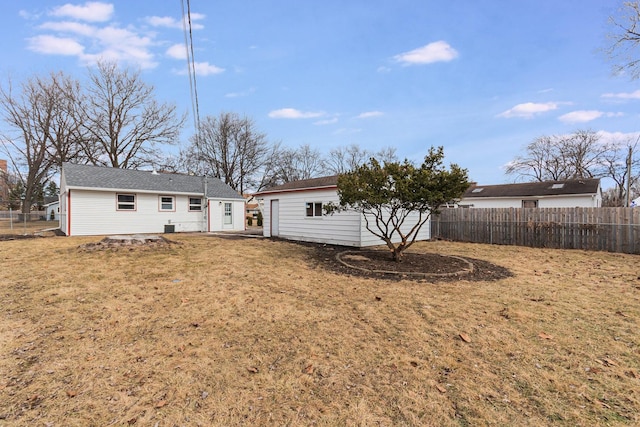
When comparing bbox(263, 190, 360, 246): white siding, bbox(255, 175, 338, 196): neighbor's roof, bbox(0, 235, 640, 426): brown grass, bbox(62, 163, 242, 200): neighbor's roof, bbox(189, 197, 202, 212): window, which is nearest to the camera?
bbox(0, 235, 640, 426): brown grass

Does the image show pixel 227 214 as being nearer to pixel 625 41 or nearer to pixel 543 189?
pixel 625 41

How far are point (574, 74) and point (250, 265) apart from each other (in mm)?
13387

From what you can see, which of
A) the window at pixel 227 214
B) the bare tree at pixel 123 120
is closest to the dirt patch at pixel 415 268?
the window at pixel 227 214

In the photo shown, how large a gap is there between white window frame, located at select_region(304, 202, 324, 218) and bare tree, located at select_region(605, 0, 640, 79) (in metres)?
14.1

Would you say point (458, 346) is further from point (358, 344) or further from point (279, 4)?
point (279, 4)

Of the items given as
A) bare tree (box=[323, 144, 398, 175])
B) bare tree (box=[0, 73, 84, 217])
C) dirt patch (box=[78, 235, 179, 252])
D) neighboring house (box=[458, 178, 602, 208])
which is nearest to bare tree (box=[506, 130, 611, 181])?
neighboring house (box=[458, 178, 602, 208])

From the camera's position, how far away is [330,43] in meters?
11.3

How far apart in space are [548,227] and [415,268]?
8512 millimetres

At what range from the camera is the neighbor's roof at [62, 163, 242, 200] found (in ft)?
52.1

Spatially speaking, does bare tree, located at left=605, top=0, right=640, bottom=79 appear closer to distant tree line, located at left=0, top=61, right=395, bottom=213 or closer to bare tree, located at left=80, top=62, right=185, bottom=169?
distant tree line, located at left=0, top=61, right=395, bottom=213

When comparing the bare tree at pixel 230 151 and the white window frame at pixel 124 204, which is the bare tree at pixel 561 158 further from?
the white window frame at pixel 124 204

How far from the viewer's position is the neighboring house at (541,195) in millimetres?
19938

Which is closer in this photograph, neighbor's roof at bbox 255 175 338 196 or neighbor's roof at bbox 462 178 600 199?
neighbor's roof at bbox 255 175 338 196

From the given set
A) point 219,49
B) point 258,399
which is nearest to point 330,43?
point 219,49
